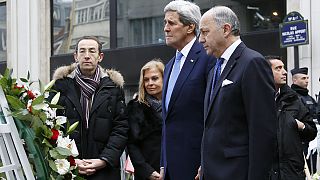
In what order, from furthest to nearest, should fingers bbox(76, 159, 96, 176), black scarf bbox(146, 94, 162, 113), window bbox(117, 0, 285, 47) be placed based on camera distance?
window bbox(117, 0, 285, 47)
black scarf bbox(146, 94, 162, 113)
fingers bbox(76, 159, 96, 176)

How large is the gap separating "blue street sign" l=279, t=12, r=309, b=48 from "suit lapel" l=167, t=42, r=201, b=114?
6.73 meters

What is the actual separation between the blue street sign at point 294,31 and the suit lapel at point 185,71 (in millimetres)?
6726

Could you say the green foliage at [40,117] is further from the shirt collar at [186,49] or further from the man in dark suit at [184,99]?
the shirt collar at [186,49]

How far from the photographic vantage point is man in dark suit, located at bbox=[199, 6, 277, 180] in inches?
122

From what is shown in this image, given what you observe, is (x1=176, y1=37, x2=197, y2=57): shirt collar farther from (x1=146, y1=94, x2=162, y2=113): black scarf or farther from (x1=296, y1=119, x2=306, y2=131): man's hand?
(x1=296, y1=119, x2=306, y2=131): man's hand

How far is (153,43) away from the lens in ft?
47.1

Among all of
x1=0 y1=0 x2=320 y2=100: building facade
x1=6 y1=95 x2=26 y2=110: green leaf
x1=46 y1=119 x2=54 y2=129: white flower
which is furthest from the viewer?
x1=0 y1=0 x2=320 y2=100: building facade

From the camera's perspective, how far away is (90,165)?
4.33 metres

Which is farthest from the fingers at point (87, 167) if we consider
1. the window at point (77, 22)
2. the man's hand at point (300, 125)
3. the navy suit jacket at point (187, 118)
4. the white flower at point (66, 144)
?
the window at point (77, 22)

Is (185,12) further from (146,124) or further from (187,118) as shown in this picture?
(146,124)

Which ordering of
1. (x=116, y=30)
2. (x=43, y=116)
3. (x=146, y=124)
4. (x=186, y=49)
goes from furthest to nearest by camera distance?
(x=116, y=30)
(x=146, y=124)
(x=186, y=49)
(x=43, y=116)

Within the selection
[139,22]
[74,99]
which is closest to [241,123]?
[74,99]

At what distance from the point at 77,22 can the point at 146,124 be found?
1169 cm

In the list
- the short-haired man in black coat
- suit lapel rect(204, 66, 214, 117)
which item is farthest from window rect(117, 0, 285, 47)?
suit lapel rect(204, 66, 214, 117)
